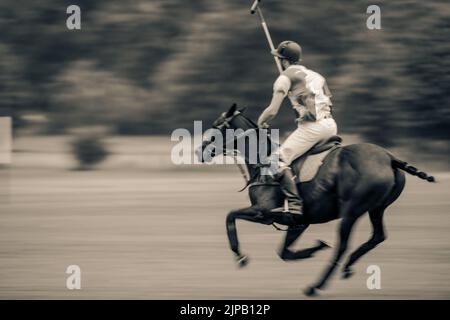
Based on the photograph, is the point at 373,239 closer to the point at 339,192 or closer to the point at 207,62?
the point at 339,192

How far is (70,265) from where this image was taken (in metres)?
9.96

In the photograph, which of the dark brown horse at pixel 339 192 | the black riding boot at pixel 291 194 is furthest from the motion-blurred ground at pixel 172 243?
the black riding boot at pixel 291 194

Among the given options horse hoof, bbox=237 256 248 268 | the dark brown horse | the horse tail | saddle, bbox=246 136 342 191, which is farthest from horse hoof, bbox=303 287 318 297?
the horse tail

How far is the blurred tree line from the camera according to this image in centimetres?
2133

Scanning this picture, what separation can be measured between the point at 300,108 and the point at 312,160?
0.50m

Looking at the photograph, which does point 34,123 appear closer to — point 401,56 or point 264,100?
point 264,100

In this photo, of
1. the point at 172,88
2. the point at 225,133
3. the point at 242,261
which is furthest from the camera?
the point at 172,88

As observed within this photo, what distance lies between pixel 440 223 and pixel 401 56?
930 cm

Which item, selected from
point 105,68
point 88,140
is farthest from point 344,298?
point 105,68

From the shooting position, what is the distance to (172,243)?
11422 mm

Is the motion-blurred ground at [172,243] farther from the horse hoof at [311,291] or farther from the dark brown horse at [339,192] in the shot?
the dark brown horse at [339,192]

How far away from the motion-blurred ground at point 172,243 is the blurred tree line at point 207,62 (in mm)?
3010

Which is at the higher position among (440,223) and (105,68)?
(105,68)

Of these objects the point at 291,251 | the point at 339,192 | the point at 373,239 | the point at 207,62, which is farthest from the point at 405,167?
the point at 207,62
